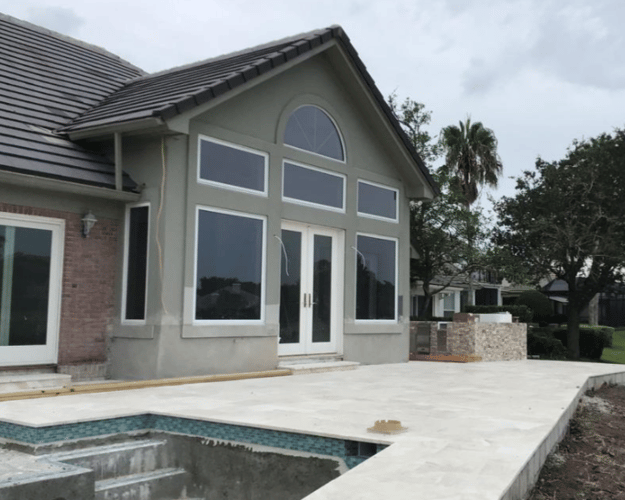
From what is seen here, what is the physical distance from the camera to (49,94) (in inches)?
404

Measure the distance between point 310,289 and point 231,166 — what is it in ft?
8.56

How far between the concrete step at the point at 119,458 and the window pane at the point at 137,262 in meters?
3.75

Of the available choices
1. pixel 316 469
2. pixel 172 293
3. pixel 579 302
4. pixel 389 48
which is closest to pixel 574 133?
pixel 579 302

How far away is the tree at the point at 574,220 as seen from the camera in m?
22.0

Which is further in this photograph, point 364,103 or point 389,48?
point 389,48

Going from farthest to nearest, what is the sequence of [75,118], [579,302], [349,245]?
1. [579,302]
2. [349,245]
3. [75,118]

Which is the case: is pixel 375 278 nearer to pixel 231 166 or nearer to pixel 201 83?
pixel 231 166

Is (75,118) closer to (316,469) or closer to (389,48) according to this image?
(316,469)

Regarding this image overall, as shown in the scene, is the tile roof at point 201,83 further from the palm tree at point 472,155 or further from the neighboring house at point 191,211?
the palm tree at point 472,155

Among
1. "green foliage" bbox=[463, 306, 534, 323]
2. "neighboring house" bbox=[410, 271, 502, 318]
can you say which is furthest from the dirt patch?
"neighboring house" bbox=[410, 271, 502, 318]

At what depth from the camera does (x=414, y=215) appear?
21.3 meters

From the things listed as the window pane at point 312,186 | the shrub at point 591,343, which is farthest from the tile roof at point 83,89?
the shrub at point 591,343

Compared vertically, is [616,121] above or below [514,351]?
above

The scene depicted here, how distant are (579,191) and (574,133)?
9.65 feet
